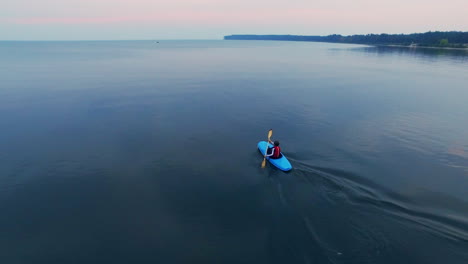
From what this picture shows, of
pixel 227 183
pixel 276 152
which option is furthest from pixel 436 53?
pixel 227 183

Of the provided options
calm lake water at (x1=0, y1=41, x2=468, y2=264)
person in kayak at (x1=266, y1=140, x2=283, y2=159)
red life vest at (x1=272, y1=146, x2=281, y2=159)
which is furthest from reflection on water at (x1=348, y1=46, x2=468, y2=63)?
red life vest at (x1=272, y1=146, x2=281, y2=159)

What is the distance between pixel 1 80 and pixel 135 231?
192 ft

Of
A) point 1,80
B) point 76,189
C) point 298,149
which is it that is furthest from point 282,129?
point 1,80

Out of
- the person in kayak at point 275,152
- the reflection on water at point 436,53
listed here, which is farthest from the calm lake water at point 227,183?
the reflection on water at point 436,53

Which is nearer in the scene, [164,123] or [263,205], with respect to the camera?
[263,205]

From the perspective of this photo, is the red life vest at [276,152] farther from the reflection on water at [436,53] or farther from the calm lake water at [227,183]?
the reflection on water at [436,53]

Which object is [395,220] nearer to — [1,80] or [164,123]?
[164,123]

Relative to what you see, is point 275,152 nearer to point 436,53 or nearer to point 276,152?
point 276,152

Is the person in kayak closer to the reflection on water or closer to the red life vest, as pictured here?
the red life vest

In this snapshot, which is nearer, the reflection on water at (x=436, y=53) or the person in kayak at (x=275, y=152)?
the person in kayak at (x=275, y=152)

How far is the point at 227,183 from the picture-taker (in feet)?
67.7

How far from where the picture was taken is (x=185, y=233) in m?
15.6

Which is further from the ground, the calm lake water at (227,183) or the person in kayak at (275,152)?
the person in kayak at (275,152)

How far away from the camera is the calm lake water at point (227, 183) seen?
1457 centimetres
